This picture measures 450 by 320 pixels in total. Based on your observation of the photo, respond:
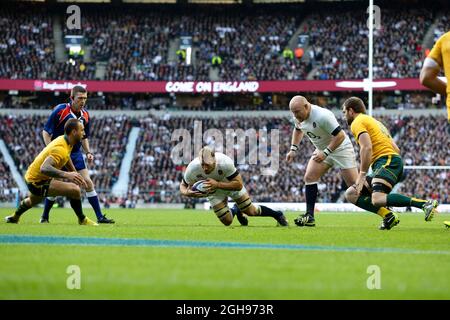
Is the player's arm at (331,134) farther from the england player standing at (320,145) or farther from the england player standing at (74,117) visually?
the england player standing at (74,117)

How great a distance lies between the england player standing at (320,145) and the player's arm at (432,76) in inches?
168

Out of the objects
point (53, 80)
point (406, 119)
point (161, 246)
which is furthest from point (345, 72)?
point (161, 246)

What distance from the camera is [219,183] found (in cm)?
1208

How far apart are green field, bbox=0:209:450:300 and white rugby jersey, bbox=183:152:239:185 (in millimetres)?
2980

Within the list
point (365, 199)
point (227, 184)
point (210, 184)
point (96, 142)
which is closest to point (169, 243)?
point (210, 184)

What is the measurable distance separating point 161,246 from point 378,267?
2.81 m

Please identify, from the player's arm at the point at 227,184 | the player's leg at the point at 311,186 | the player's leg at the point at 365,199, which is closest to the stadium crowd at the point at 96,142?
the player's leg at the point at 311,186

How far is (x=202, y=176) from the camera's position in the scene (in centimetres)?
1246

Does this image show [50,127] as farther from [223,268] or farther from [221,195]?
[223,268]

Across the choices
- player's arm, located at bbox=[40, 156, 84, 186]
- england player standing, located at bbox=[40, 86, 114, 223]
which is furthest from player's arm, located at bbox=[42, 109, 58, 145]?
player's arm, located at bbox=[40, 156, 84, 186]

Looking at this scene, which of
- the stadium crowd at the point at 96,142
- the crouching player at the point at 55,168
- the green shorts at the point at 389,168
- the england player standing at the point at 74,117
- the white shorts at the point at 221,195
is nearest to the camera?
the green shorts at the point at 389,168

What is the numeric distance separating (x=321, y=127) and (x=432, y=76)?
4615mm

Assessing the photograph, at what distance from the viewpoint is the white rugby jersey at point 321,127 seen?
13.3 m

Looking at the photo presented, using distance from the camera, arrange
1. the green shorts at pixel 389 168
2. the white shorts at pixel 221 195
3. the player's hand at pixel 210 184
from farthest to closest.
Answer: the white shorts at pixel 221 195, the player's hand at pixel 210 184, the green shorts at pixel 389 168
